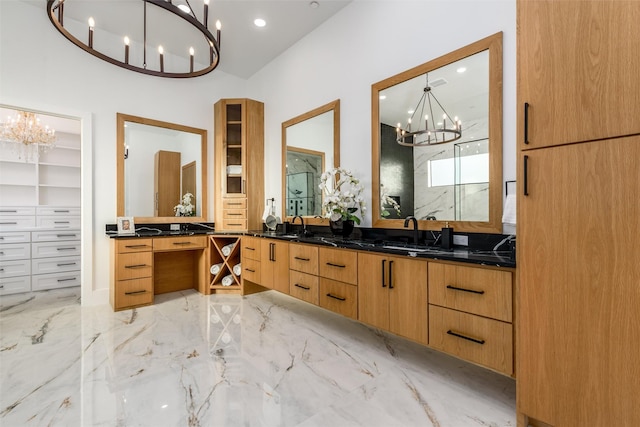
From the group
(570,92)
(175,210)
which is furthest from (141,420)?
(175,210)

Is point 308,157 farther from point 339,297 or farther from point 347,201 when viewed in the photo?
point 339,297

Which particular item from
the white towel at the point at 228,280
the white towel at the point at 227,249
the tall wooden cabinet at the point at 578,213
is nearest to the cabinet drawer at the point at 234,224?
the white towel at the point at 227,249

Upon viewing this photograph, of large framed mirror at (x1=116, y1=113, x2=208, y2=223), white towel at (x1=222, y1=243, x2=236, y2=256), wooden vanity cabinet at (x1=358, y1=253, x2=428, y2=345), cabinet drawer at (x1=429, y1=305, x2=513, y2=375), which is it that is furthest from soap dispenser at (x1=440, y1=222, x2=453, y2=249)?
large framed mirror at (x1=116, y1=113, x2=208, y2=223)

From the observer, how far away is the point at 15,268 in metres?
4.05

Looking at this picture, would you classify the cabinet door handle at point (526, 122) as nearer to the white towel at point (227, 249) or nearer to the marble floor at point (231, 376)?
the marble floor at point (231, 376)

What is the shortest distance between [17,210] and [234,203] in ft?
9.64

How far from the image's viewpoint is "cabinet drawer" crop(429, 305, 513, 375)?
60.5 inches

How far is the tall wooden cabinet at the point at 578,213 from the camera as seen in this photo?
1.16 m

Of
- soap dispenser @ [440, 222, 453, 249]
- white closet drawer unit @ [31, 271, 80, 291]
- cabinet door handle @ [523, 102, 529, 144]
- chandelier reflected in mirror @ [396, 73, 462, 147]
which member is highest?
chandelier reflected in mirror @ [396, 73, 462, 147]

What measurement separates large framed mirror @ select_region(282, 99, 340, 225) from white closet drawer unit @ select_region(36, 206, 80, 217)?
10.6 feet

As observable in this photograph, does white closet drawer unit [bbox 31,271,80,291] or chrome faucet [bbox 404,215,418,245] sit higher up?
chrome faucet [bbox 404,215,418,245]

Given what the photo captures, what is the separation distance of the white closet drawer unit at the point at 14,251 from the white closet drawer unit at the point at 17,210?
1.36 feet

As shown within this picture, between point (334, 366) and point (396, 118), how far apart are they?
2.07m

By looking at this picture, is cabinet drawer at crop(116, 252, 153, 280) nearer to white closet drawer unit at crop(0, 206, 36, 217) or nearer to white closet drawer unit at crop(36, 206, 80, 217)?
white closet drawer unit at crop(36, 206, 80, 217)
